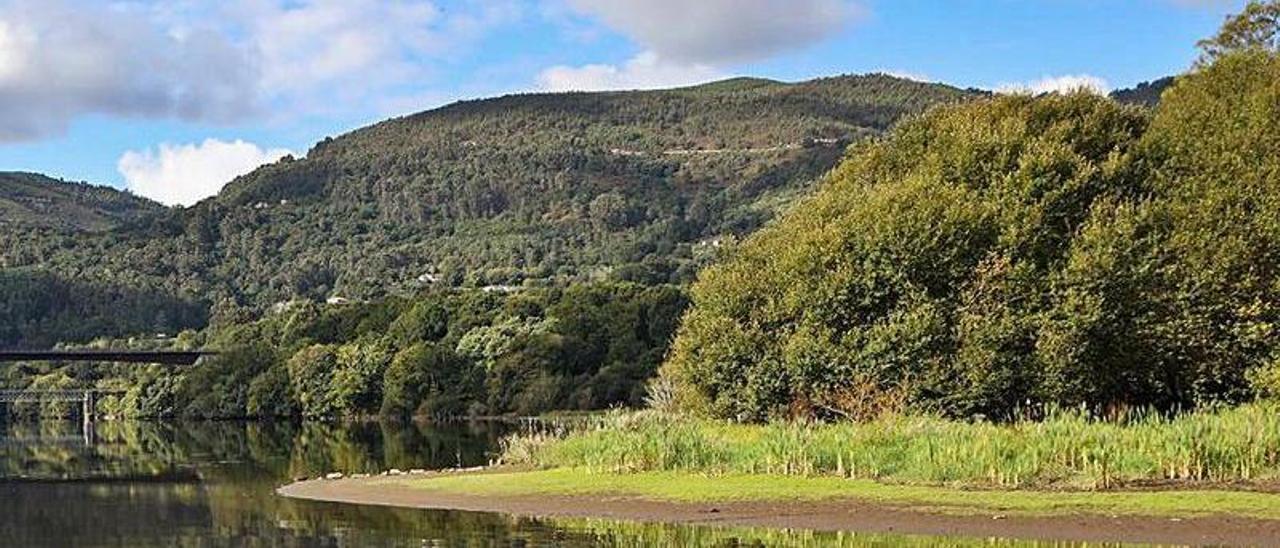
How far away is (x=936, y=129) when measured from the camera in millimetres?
55438

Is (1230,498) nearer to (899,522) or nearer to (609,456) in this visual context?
(899,522)

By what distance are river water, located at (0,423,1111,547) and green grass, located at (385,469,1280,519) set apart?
3560mm

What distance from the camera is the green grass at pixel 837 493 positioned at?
2942cm

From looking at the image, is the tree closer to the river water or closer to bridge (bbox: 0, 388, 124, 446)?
the river water

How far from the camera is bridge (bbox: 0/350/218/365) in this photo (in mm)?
146375

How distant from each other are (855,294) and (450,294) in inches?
4308

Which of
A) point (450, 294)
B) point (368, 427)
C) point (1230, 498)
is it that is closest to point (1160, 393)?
point (1230, 498)

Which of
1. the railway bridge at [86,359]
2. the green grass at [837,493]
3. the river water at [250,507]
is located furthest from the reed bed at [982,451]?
the railway bridge at [86,359]

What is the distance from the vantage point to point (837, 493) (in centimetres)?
3403

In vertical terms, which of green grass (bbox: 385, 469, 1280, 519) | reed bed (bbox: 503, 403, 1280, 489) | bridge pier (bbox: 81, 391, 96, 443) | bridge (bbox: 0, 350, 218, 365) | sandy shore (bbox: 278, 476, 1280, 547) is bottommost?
sandy shore (bbox: 278, 476, 1280, 547)

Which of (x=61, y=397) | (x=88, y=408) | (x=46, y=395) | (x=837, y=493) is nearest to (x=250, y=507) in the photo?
(x=837, y=493)

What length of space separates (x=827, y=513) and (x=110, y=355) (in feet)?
422

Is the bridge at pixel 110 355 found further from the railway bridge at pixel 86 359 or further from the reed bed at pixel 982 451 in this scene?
the reed bed at pixel 982 451

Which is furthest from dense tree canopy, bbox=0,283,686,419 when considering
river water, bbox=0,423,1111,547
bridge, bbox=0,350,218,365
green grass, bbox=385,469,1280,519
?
green grass, bbox=385,469,1280,519
